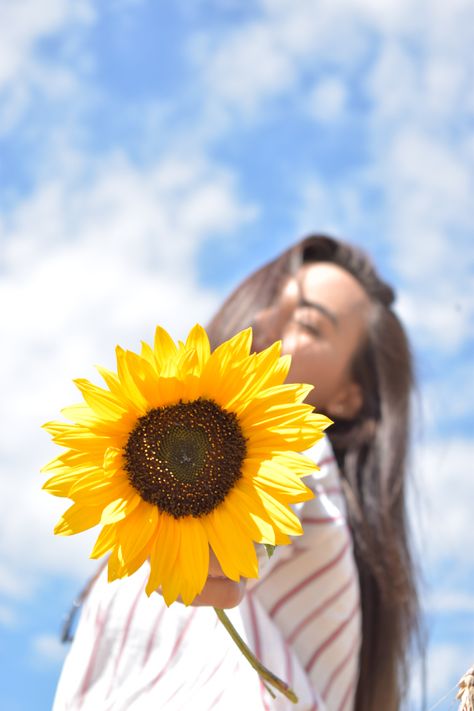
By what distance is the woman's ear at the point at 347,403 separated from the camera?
103 inches

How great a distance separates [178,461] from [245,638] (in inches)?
30.9

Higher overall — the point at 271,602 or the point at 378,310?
the point at 378,310

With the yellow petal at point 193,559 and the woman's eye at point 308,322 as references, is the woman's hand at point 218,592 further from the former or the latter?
the woman's eye at point 308,322

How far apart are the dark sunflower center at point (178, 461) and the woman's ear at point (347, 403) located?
1.66m

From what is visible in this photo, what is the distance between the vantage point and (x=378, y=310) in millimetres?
2773

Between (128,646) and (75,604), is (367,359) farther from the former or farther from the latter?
(128,646)

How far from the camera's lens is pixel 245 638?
161cm

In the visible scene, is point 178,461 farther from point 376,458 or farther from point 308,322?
point 376,458

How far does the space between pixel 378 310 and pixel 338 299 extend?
1.10 feet

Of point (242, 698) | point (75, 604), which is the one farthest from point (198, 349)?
point (75, 604)

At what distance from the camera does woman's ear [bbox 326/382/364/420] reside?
2.60 meters

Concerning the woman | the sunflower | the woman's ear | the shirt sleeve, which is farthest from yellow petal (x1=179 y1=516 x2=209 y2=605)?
the woman's ear

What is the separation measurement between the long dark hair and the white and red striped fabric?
479 millimetres

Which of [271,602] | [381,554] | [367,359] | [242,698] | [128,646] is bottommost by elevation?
[242,698]
